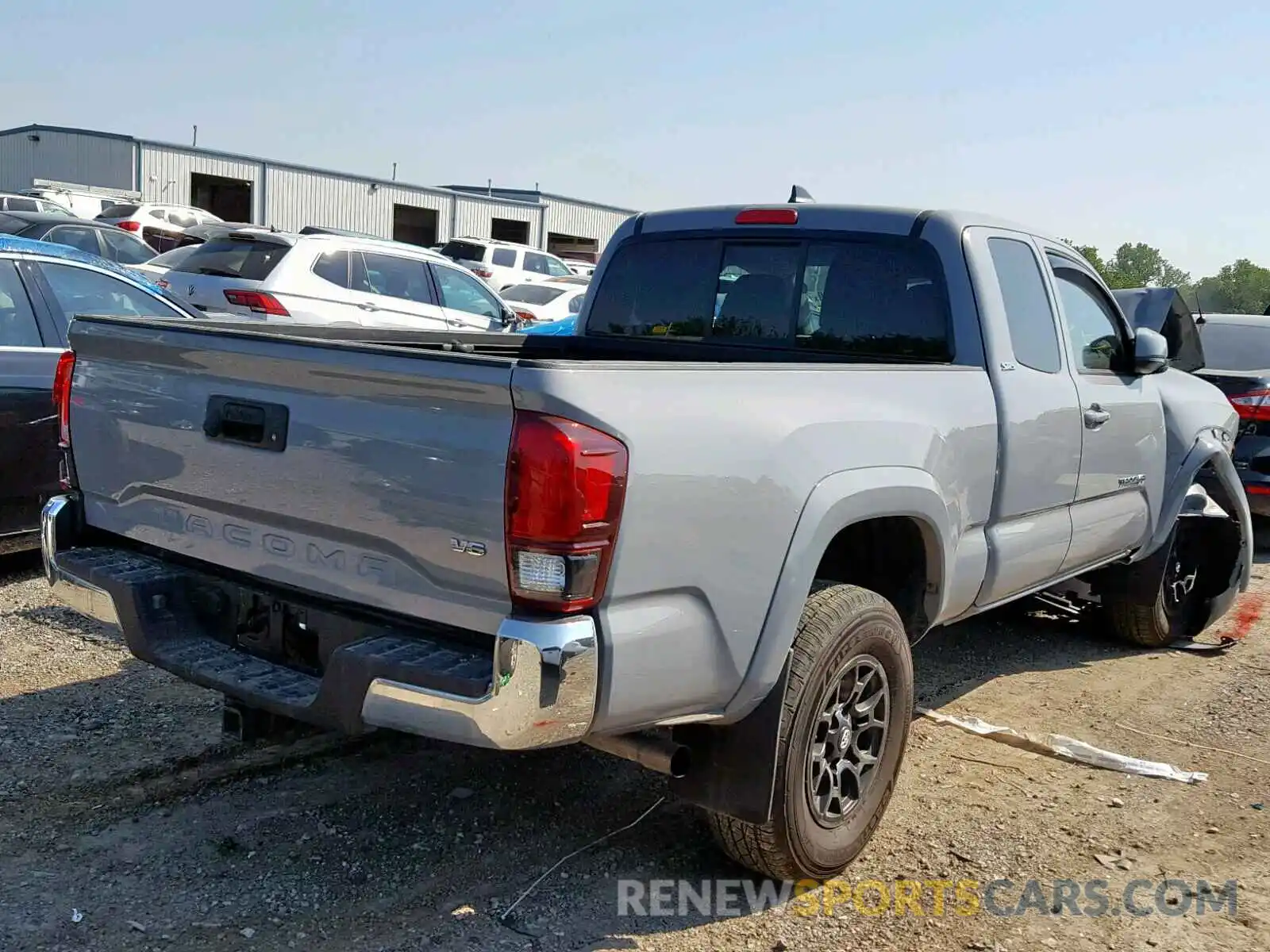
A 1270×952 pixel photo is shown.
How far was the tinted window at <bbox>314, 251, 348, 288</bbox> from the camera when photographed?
11930mm

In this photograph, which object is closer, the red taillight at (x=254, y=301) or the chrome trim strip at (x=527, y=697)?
the chrome trim strip at (x=527, y=697)

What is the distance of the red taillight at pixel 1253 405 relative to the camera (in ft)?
26.7

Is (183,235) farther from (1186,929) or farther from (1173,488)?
(1186,929)

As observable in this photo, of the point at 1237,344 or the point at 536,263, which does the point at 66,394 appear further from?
the point at 536,263

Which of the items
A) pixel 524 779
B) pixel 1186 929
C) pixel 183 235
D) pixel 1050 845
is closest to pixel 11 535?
pixel 524 779

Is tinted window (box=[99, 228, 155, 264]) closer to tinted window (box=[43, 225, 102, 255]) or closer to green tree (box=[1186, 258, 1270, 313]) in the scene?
tinted window (box=[43, 225, 102, 255])

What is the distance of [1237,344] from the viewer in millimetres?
9094

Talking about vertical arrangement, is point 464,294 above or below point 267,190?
below

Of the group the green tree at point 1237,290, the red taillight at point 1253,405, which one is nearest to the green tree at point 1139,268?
the green tree at point 1237,290

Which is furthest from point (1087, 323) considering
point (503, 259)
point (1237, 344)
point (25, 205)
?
point (25, 205)

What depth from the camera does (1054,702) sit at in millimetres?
5254

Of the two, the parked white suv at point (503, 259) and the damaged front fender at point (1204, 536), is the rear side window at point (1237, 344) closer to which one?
the damaged front fender at point (1204, 536)

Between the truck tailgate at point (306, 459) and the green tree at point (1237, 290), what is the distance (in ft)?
49.1

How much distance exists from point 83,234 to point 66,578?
14340 mm
